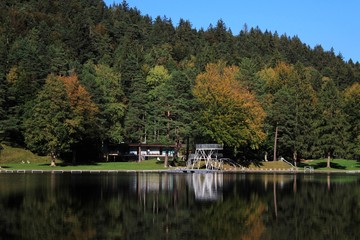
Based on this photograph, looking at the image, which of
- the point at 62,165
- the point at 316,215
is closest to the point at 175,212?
the point at 316,215

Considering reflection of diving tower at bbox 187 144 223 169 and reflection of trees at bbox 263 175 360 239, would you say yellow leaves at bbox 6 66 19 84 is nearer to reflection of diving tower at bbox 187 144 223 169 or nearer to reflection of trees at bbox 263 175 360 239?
reflection of diving tower at bbox 187 144 223 169

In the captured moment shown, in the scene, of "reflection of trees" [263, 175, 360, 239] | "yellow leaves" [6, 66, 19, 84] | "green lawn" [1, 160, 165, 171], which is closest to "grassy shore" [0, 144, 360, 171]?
"green lawn" [1, 160, 165, 171]

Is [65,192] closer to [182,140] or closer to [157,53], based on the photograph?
[182,140]

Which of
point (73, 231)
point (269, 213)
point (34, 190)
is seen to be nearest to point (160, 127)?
point (34, 190)

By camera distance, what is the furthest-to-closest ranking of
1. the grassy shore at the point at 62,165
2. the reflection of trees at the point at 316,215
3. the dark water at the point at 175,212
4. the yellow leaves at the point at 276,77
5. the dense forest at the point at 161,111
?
the yellow leaves at the point at 276,77
the dense forest at the point at 161,111
the grassy shore at the point at 62,165
the reflection of trees at the point at 316,215
the dark water at the point at 175,212

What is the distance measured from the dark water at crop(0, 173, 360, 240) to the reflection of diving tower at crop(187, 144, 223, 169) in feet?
109

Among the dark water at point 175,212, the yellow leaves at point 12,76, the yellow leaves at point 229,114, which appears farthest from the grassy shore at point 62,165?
the dark water at point 175,212

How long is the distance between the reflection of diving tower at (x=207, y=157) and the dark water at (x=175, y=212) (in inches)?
1310

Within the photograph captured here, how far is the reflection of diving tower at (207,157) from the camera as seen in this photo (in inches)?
3342

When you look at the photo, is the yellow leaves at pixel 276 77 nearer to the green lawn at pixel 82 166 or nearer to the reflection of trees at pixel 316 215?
the green lawn at pixel 82 166

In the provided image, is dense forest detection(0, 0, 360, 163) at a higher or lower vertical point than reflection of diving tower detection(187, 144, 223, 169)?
higher

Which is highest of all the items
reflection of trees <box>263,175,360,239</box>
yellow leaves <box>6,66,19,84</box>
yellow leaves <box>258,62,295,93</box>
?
yellow leaves <box>258,62,295,93</box>

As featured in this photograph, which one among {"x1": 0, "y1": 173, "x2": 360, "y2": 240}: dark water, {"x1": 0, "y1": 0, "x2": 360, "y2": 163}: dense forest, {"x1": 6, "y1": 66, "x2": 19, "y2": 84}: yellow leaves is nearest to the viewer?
{"x1": 0, "y1": 173, "x2": 360, "y2": 240}: dark water

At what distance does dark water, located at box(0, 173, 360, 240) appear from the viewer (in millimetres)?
26219
